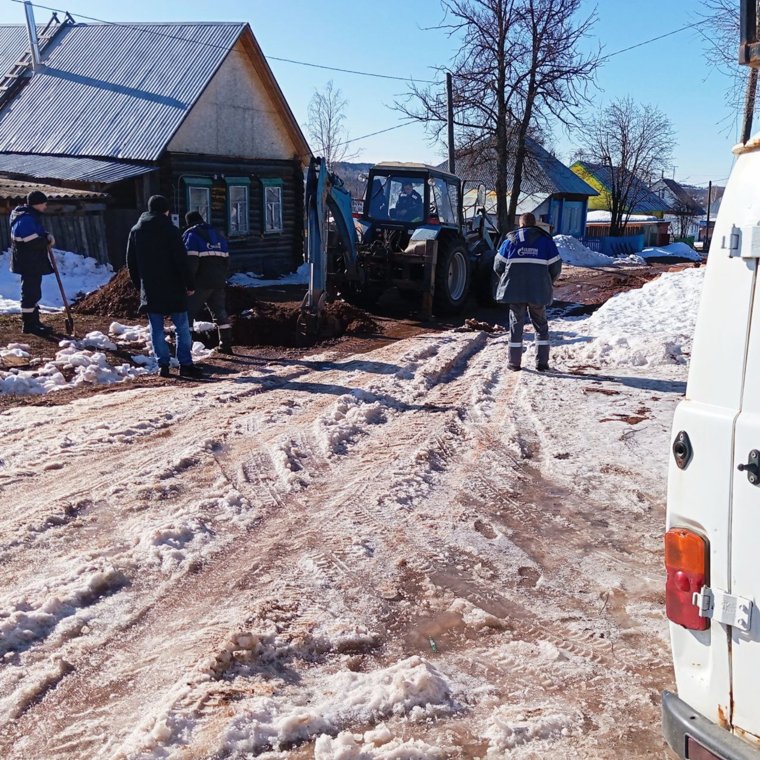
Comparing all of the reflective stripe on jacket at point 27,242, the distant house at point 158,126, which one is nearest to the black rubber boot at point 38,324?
the reflective stripe on jacket at point 27,242

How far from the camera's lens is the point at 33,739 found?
2910mm

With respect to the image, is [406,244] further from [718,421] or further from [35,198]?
[718,421]

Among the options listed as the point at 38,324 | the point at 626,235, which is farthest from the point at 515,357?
the point at 626,235

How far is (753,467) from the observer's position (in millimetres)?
2242

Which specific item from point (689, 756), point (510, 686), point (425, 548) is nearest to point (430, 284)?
point (425, 548)

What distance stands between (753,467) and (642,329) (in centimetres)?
934

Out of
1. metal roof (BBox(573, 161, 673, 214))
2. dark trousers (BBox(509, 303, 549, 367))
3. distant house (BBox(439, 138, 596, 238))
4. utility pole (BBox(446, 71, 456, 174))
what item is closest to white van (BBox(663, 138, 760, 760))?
dark trousers (BBox(509, 303, 549, 367))

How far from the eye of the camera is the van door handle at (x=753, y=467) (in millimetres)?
2232

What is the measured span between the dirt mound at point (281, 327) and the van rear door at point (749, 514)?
890 cm

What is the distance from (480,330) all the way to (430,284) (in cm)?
141

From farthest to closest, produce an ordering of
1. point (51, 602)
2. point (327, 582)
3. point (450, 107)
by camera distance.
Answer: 1. point (450, 107)
2. point (327, 582)
3. point (51, 602)

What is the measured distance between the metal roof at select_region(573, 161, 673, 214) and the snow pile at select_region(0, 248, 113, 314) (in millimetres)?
38992

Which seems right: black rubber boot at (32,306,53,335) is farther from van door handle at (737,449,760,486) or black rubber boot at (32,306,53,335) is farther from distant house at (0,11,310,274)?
van door handle at (737,449,760,486)

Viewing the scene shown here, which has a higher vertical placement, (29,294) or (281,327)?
(29,294)
